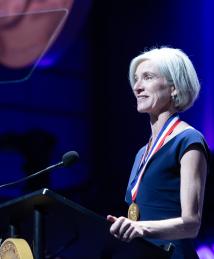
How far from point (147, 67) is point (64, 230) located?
2.23 ft

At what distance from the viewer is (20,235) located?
1.62m

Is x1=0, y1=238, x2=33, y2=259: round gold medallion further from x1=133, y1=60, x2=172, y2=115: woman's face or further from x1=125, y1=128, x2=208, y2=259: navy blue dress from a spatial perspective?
x1=133, y1=60, x2=172, y2=115: woman's face

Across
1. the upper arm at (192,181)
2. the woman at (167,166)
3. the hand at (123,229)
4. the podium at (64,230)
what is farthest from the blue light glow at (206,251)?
the hand at (123,229)

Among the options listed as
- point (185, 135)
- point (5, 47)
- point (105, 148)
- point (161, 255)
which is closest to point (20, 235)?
point (161, 255)

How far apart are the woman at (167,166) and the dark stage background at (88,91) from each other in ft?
5.61

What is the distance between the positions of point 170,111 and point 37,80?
2.09 meters

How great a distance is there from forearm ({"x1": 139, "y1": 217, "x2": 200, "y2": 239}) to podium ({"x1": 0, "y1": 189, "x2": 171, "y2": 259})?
3.2 inches

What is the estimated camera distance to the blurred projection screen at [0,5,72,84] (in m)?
3.71

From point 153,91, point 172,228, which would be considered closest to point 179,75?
point 153,91

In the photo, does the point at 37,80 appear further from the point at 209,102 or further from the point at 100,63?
the point at 209,102

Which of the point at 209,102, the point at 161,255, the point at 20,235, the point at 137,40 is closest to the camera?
the point at 161,255

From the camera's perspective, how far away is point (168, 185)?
1.76 metres

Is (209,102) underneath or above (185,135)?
above

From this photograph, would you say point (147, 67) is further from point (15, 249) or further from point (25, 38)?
point (25, 38)
